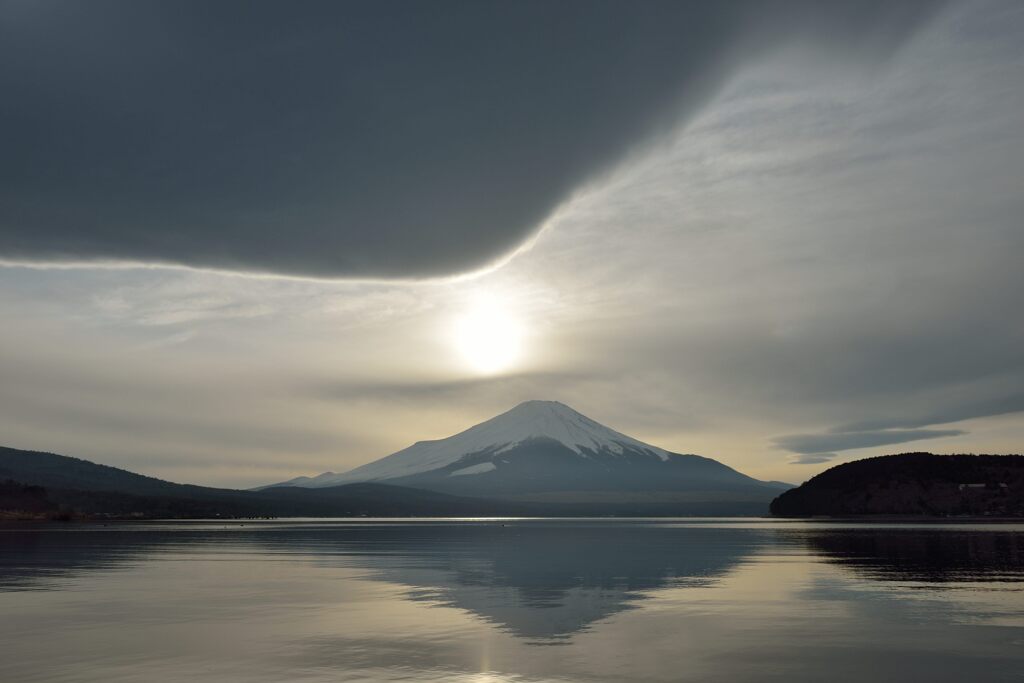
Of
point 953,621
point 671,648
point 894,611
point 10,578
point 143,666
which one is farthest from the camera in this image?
point 10,578

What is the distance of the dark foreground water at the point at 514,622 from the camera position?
32875 mm

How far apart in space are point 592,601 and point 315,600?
1624 centimetres

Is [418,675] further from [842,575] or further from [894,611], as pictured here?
[842,575]

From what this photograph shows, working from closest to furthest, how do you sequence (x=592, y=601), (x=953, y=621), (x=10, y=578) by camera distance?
(x=953, y=621) → (x=592, y=601) → (x=10, y=578)

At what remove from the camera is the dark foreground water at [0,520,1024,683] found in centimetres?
3288

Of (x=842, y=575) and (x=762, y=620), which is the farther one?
(x=842, y=575)

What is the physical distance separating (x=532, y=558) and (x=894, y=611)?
2033 inches

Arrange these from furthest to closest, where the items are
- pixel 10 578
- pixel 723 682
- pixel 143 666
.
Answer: pixel 10 578
pixel 143 666
pixel 723 682

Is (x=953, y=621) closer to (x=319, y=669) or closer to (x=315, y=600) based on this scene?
(x=319, y=669)

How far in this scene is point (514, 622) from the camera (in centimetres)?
4431

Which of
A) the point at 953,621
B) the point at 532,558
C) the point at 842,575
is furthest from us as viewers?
the point at 532,558

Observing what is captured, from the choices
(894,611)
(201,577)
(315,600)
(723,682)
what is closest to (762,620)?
(894,611)

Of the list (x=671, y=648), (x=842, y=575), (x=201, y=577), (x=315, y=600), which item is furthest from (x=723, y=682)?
(x=201, y=577)

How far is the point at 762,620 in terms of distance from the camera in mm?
45625
